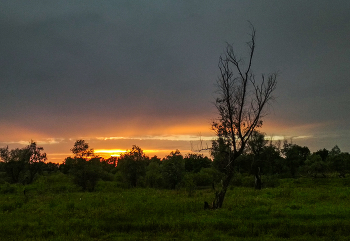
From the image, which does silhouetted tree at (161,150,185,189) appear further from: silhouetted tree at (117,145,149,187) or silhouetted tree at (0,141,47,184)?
silhouetted tree at (0,141,47,184)

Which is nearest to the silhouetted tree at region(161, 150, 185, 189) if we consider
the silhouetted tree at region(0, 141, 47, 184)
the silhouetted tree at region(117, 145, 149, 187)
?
the silhouetted tree at region(117, 145, 149, 187)

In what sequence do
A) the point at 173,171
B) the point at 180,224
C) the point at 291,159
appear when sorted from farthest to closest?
the point at 291,159 → the point at 173,171 → the point at 180,224

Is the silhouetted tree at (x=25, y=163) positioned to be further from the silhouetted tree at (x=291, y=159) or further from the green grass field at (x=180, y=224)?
the silhouetted tree at (x=291, y=159)

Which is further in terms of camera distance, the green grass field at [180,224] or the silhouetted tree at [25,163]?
the silhouetted tree at [25,163]

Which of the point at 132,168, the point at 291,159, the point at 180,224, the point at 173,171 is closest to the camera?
the point at 180,224

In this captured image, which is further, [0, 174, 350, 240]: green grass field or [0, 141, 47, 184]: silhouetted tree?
[0, 141, 47, 184]: silhouetted tree

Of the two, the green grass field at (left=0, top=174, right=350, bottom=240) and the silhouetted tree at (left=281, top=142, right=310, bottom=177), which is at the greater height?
the silhouetted tree at (left=281, top=142, right=310, bottom=177)

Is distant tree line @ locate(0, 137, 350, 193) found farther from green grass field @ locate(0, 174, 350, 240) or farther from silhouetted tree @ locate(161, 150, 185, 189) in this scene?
green grass field @ locate(0, 174, 350, 240)

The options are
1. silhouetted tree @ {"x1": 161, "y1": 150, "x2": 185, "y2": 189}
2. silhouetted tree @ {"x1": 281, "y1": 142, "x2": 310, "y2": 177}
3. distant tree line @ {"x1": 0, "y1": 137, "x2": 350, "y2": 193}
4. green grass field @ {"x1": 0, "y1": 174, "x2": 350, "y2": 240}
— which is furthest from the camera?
silhouetted tree @ {"x1": 281, "y1": 142, "x2": 310, "y2": 177}

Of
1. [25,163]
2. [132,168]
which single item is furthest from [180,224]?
[25,163]

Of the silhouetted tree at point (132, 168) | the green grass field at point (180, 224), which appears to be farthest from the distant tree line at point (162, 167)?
the green grass field at point (180, 224)

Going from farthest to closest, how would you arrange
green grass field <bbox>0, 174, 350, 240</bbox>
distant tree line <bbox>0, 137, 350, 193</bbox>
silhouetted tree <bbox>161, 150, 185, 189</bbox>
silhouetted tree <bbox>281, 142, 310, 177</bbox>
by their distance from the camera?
silhouetted tree <bbox>281, 142, 310, 177</bbox>
silhouetted tree <bbox>161, 150, 185, 189</bbox>
distant tree line <bbox>0, 137, 350, 193</bbox>
green grass field <bbox>0, 174, 350, 240</bbox>

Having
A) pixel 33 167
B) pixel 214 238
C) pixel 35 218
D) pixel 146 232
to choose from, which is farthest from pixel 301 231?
pixel 33 167

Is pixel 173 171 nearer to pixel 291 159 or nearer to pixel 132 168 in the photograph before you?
pixel 132 168
